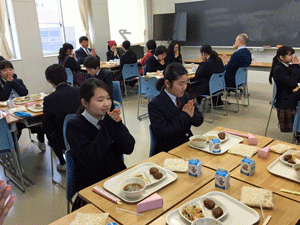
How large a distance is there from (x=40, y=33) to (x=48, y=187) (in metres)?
5.23

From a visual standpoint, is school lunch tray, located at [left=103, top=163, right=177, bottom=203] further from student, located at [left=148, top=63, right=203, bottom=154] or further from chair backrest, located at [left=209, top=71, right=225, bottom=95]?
chair backrest, located at [left=209, top=71, right=225, bottom=95]

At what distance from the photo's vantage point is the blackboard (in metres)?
5.93

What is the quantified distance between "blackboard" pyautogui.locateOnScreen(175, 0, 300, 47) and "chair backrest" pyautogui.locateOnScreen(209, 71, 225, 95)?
2.85 m

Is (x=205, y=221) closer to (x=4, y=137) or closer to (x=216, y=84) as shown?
(x=4, y=137)

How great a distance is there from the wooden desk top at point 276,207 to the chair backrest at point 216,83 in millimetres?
2942

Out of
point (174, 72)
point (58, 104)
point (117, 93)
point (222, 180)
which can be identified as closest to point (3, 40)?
point (117, 93)

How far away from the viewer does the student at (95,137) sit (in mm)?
1606

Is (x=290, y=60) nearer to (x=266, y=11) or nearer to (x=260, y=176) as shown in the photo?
(x=260, y=176)

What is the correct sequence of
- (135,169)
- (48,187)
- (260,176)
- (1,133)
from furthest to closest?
(48,187) → (1,133) → (135,169) → (260,176)

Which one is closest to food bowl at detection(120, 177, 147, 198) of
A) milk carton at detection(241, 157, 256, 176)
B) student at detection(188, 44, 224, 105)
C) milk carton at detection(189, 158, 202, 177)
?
milk carton at detection(189, 158, 202, 177)

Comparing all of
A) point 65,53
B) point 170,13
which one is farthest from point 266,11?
point 65,53

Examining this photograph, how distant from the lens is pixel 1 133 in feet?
7.75

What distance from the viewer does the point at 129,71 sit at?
224 inches

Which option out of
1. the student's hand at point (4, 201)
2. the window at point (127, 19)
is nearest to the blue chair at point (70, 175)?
the student's hand at point (4, 201)
